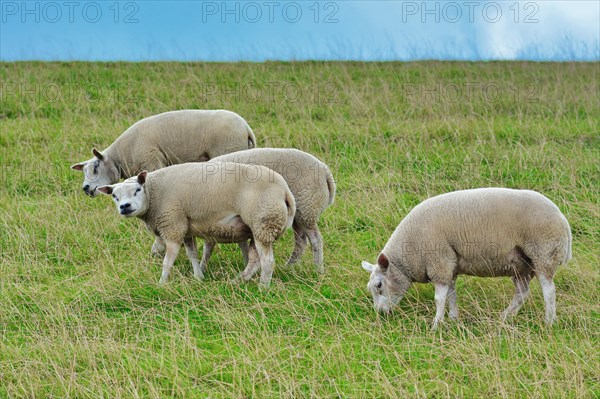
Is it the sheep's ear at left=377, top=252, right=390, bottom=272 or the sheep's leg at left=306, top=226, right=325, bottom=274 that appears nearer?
the sheep's ear at left=377, top=252, right=390, bottom=272

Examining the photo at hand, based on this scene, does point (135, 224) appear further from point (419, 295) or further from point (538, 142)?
point (538, 142)

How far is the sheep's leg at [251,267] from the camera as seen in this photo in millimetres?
9383

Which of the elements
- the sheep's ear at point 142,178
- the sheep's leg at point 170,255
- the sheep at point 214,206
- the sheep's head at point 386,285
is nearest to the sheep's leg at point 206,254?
the sheep at point 214,206

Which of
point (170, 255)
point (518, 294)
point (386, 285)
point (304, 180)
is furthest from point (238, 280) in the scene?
point (518, 294)

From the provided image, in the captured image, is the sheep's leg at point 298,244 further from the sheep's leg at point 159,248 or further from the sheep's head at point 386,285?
the sheep's head at point 386,285

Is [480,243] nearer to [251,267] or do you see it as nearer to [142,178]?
[251,267]

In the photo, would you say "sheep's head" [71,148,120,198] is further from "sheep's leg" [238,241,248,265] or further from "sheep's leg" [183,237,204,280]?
"sheep's leg" [238,241,248,265]

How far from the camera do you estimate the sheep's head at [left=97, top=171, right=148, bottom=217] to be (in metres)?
9.19

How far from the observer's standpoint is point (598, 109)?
20.3 m

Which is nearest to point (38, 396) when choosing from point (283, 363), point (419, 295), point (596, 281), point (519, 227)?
point (283, 363)

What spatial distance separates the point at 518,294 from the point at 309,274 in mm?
2553

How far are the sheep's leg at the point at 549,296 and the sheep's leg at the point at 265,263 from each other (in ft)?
9.33

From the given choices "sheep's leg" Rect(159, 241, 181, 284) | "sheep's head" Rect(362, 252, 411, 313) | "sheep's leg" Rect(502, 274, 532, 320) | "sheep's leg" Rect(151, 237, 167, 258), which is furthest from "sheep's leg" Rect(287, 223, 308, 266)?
"sheep's leg" Rect(502, 274, 532, 320)

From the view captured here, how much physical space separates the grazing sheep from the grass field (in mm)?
748
